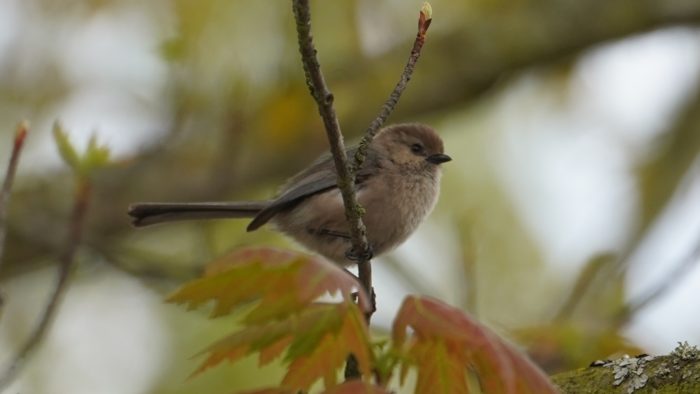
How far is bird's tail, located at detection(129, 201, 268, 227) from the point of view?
570 centimetres

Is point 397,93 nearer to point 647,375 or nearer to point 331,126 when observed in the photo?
→ point 331,126

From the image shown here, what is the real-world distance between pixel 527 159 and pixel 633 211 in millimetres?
1984

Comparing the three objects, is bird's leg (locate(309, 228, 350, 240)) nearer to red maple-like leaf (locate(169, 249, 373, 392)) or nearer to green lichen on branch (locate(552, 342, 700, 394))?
green lichen on branch (locate(552, 342, 700, 394))

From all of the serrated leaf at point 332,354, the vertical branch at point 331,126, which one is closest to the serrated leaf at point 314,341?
the serrated leaf at point 332,354

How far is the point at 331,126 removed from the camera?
3068 mm

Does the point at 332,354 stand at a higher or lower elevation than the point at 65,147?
lower

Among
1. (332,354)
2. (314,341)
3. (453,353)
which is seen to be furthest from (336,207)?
(314,341)

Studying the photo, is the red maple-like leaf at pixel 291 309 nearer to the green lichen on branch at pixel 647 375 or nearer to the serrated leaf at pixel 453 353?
the serrated leaf at pixel 453 353

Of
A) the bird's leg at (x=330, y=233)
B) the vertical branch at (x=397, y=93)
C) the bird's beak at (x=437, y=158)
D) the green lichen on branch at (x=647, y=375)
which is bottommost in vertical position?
the green lichen on branch at (x=647, y=375)

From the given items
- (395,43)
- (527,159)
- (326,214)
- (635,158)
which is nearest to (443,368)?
(326,214)

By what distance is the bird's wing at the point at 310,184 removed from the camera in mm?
5545

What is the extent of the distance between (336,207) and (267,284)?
10.1ft

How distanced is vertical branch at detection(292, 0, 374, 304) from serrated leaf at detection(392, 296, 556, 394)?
55 cm

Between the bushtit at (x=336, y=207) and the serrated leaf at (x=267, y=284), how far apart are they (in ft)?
9.24
